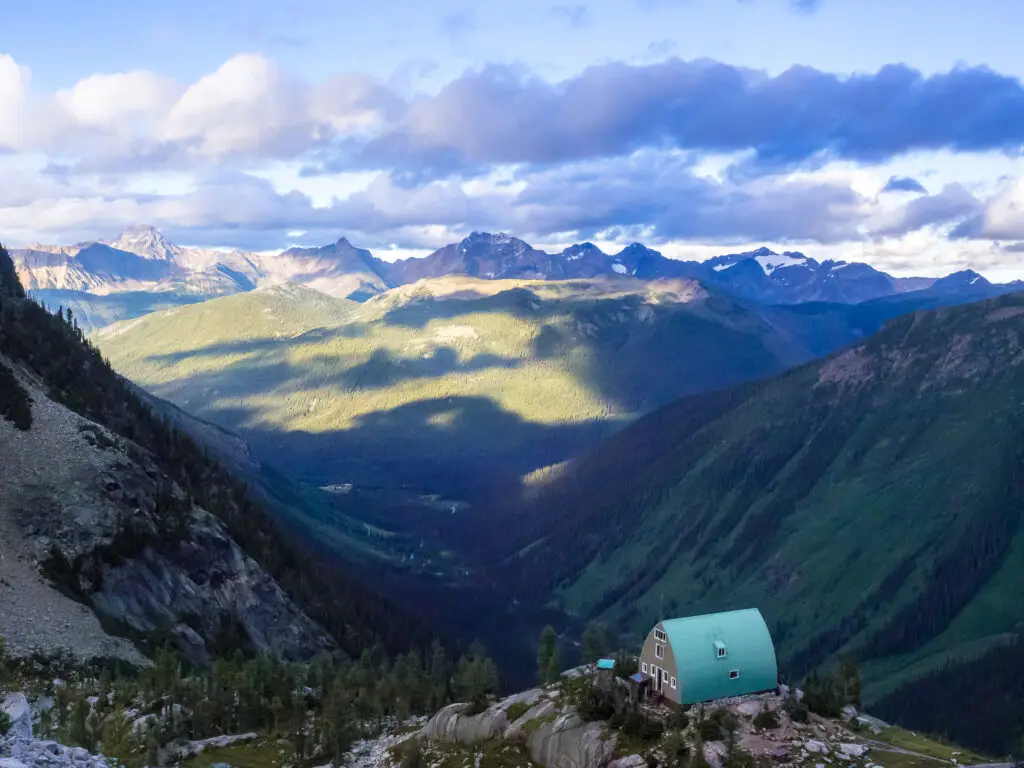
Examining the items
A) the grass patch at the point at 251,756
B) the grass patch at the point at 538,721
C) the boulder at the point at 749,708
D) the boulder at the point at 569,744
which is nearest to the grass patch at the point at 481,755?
the boulder at the point at 569,744

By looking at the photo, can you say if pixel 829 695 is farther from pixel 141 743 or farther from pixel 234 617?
pixel 234 617

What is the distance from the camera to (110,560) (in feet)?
516

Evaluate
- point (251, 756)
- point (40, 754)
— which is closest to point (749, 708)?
point (251, 756)

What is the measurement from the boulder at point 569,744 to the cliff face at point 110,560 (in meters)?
71.8

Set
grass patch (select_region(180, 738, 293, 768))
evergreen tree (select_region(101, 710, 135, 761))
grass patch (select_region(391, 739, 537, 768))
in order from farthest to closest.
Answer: grass patch (select_region(180, 738, 293, 768))
evergreen tree (select_region(101, 710, 135, 761))
grass patch (select_region(391, 739, 537, 768))

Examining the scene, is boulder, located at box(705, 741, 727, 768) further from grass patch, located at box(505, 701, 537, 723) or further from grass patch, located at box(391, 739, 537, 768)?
grass patch, located at box(505, 701, 537, 723)

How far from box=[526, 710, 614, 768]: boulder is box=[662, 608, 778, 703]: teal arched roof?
9517mm

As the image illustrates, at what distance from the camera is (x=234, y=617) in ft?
591

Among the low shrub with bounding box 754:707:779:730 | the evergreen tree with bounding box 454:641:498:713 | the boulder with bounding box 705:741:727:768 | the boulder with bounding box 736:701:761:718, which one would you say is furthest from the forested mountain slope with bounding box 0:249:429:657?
the low shrub with bounding box 754:707:779:730

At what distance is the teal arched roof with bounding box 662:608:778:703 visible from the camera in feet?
289

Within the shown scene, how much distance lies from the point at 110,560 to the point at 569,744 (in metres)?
102

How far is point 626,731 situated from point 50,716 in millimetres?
59801

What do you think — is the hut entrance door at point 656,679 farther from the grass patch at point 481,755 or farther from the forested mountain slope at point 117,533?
the forested mountain slope at point 117,533

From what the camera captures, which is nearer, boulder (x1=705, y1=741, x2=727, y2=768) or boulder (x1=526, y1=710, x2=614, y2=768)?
boulder (x1=705, y1=741, x2=727, y2=768)
